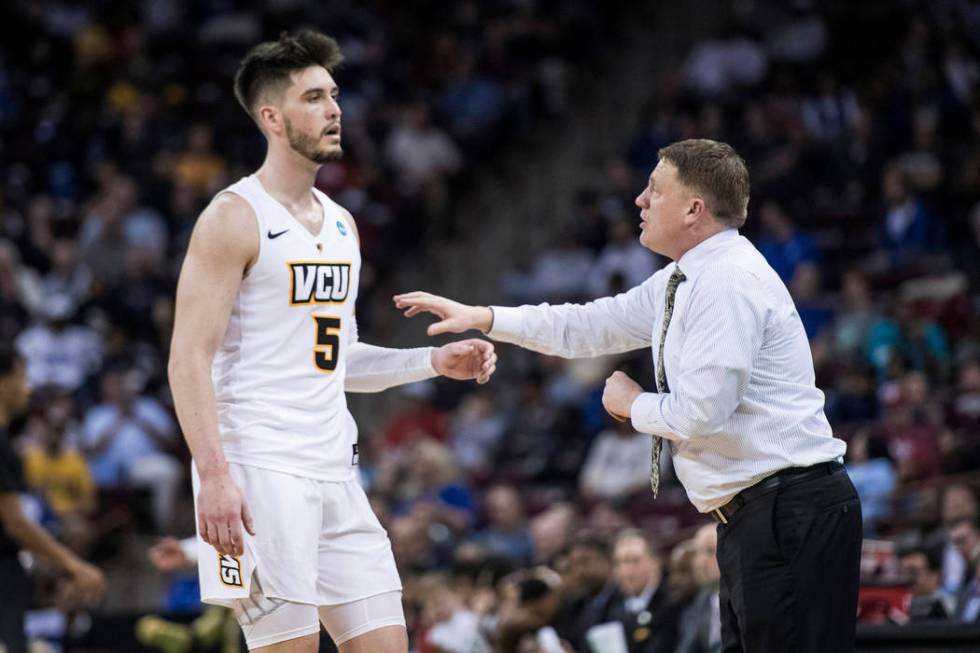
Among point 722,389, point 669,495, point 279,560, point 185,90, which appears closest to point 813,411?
point 722,389

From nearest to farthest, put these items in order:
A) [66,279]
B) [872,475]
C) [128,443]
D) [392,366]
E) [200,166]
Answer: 1. [392,366]
2. [872,475]
3. [128,443]
4. [66,279]
5. [200,166]

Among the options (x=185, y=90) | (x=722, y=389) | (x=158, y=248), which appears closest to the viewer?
(x=722, y=389)

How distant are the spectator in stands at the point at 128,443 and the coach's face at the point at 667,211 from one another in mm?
9621

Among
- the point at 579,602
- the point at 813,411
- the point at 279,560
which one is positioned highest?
the point at 813,411

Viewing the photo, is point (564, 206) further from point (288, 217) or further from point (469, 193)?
point (288, 217)

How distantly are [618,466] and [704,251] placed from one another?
7949 mm

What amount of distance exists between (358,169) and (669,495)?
21.8 feet

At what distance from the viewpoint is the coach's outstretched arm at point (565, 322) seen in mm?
5316

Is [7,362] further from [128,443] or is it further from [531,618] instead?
[128,443]

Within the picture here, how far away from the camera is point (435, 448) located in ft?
43.4

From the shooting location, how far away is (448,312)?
17.4 feet

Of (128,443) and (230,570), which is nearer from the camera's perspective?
(230,570)

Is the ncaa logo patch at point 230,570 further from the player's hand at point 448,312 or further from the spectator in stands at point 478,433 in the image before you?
the spectator in stands at point 478,433

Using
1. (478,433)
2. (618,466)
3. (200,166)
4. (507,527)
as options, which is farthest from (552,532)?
(200,166)
